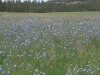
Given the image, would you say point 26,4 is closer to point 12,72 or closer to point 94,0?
point 94,0

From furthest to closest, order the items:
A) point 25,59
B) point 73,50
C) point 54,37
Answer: point 54,37 → point 73,50 → point 25,59

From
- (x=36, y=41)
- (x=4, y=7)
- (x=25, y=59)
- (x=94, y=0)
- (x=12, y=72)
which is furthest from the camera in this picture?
(x=94, y=0)

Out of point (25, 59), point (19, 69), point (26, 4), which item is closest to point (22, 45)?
point (25, 59)

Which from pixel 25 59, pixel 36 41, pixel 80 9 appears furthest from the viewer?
pixel 80 9

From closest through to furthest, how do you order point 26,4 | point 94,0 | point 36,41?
1. point 36,41
2. point 26,4
3. point 94,0

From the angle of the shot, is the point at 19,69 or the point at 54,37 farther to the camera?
the point at 54,37

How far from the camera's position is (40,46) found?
22.0 ft

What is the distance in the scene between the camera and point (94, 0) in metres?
84.3

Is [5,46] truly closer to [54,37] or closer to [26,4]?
[54,37]

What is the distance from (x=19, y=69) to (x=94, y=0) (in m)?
83.3

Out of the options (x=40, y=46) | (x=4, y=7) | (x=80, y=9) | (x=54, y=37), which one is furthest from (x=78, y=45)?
(x=80, y=9)

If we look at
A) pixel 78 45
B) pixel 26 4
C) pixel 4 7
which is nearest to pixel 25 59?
pixel 78 45

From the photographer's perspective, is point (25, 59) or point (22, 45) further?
point (22, 45)

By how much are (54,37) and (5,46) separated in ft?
7.64
